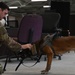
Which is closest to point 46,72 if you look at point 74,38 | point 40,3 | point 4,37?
point 74,38

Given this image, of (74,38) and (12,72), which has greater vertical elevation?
(74,38)

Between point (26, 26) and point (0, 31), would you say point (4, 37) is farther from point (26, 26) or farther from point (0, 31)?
point (26, 26)

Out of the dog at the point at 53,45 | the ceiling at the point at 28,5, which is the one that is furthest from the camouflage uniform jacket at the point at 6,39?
the ceiling at the point at 28,5

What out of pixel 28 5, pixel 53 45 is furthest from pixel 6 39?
pixel 28 5

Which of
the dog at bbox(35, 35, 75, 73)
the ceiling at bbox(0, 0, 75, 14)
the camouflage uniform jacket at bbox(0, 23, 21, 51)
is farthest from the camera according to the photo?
the ceiling at bbox(0, 0, 75, 14)

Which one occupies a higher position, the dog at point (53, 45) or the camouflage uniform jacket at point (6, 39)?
the camouflage uniform jacket at point (6, 39)

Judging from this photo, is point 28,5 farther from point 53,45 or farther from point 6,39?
point 6,39

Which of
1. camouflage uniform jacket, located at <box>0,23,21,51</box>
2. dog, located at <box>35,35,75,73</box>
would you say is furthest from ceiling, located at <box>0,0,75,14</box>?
camouflage uniform jacket, located at <box>0,23,21,51</box>

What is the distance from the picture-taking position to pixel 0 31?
2.61 m

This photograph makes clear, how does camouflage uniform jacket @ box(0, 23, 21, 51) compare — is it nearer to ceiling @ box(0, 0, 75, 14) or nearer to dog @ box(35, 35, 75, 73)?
dog @ box(35, 35, 75, 73)

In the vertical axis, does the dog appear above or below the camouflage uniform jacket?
below

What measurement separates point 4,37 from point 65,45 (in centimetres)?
240

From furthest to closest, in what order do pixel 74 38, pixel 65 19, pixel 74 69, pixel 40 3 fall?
pixel 40 3 → pixel 65 19 → pixel 74 69 → pixel 74 38

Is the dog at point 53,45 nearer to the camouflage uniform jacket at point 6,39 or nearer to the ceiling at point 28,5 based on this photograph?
the camouflage uniform jacket at point 6,39
